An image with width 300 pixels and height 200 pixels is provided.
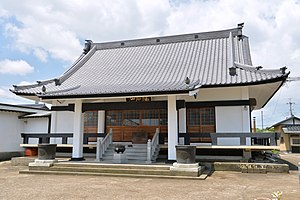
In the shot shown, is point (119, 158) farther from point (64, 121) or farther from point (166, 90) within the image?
point (64, 121)

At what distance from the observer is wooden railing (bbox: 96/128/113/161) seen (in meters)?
10.1

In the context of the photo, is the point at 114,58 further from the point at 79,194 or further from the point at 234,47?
the point at 79,194

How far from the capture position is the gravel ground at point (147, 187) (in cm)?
561

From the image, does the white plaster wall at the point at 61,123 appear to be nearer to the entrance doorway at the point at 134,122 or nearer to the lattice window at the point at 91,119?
the lattice window at the point at 91,119

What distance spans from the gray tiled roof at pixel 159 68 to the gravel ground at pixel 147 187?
10.1ft

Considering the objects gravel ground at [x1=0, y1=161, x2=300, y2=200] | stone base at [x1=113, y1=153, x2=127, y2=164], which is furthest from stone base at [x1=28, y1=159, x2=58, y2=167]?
stone base at [x1=113, y1=153, x2=127, y2=164]

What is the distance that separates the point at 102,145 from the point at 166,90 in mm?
3674

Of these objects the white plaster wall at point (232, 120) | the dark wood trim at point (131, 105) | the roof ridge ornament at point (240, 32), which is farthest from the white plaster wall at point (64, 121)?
the roof ridge ornament at point (240, 32)

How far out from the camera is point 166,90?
882 centimetres

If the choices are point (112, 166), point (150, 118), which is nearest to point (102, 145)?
point (112, 166)

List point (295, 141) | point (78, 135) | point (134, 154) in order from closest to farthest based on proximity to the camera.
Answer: point (78, 135), point (134, 154), point (295, 141)

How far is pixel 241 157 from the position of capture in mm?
10266

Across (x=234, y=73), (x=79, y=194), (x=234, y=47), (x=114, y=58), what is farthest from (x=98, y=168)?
(x=234, y=47)

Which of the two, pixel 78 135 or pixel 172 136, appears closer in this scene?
pixel 172 136
